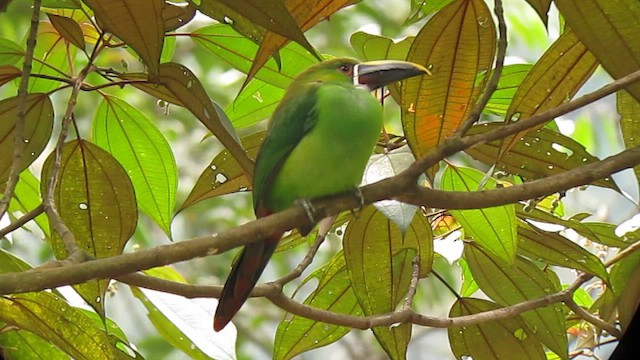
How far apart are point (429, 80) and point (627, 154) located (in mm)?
373

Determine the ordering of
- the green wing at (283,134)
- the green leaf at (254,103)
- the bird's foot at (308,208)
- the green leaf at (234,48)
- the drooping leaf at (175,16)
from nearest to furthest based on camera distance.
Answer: the bird's foot at (308,208)
the drooping leaf at (175,16)
the green wing at (283,134)
the green leaf at (234,48)
the green leaf at (254,103)

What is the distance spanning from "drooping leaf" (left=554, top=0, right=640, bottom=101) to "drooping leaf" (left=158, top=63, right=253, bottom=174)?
52 centimetres

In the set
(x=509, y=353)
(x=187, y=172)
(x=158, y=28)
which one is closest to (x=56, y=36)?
(x=158, y=28)

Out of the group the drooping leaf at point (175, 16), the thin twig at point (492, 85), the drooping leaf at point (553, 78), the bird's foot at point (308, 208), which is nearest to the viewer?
the thin twig at point (492, 85)

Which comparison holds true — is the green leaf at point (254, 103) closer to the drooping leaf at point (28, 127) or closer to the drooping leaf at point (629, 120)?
the drooping leaf at point (28, 127)

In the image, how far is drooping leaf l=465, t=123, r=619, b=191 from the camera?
1655 millimetres

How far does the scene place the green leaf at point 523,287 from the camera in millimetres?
1807

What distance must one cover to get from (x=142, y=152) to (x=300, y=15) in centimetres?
54

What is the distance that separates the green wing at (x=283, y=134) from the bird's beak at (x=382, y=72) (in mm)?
98

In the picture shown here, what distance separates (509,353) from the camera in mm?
1830

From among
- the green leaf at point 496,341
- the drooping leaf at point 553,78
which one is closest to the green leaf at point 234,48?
the drooping leaf at point 553,78

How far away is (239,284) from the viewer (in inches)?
62.5

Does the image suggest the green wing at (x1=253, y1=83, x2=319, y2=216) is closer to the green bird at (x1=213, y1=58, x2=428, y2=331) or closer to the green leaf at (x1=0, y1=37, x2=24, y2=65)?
the green bird at (x1=213, y1=58, x2=428, y2=331)

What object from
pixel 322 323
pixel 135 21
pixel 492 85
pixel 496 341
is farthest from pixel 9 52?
pixel 496 341
